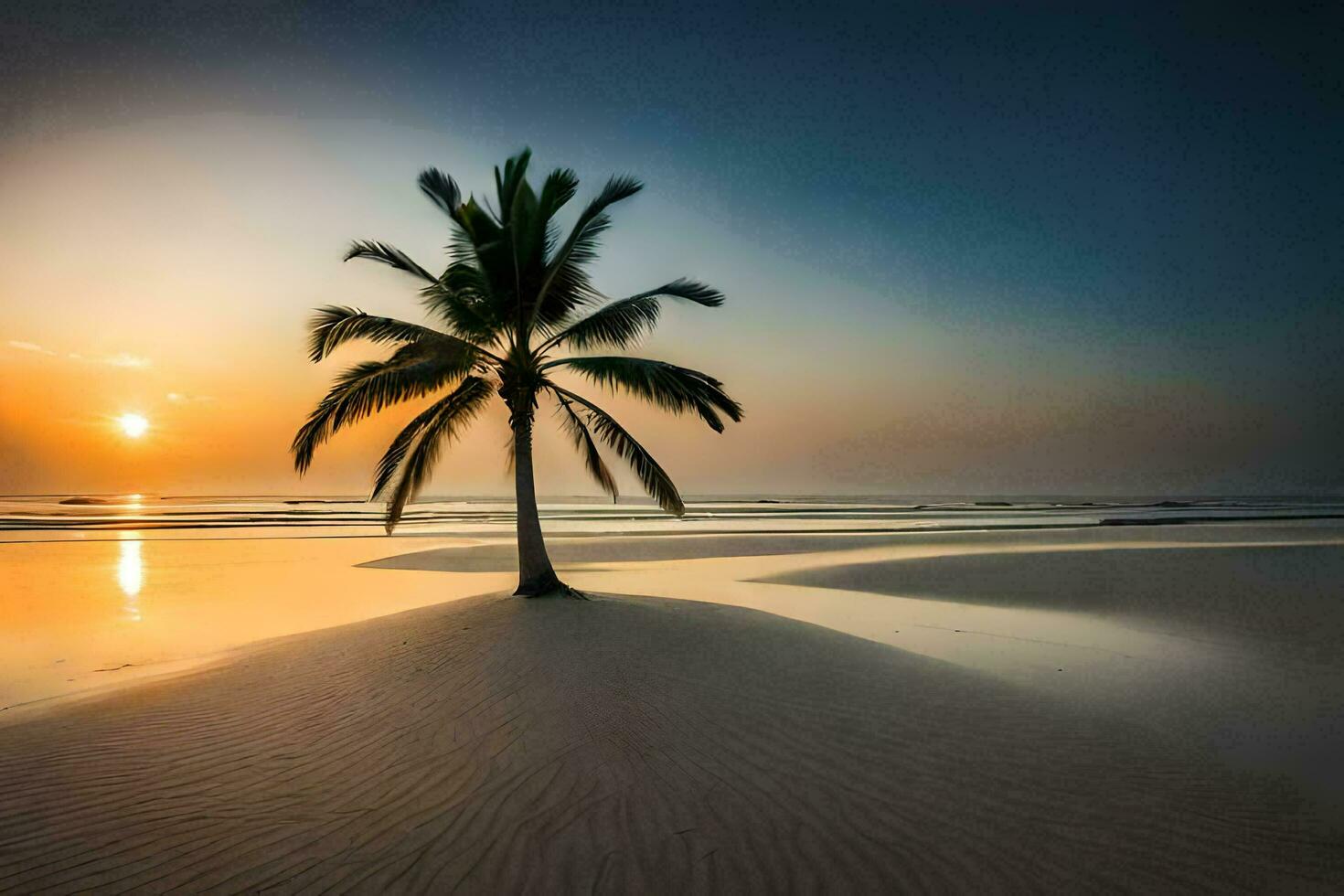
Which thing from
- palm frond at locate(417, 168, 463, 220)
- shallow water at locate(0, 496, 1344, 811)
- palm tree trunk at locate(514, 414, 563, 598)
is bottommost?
shallow water at locate(0, 496, 1344, 811)

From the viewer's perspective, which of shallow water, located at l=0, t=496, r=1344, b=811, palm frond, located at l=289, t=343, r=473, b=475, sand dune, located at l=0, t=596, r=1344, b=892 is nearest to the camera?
sand dune, located at l=0, t=596, r=1344, b=892

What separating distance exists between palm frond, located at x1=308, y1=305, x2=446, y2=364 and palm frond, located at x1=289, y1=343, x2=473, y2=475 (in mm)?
279

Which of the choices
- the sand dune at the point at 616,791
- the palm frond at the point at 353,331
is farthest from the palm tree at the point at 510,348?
the sand dune at the point at 616,791

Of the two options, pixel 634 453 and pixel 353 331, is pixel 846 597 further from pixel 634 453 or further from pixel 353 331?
pixel 353 331

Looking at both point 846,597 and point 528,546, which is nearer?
point 528,546

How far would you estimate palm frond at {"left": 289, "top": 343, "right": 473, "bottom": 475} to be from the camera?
11.7 metres

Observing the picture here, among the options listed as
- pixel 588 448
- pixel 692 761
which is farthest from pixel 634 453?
pixel 692 761


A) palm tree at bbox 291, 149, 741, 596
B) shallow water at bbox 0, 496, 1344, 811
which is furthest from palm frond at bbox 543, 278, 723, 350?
shallow water at bbox 0, 496, 1344, 811

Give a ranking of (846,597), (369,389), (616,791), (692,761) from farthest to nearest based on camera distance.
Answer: (846,597) → (369,389) → (692,761) → (616,791)

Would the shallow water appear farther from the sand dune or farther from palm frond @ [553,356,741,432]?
palm frond @ [553,356,741,432]

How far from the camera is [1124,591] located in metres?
14.6

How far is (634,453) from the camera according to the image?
13.2m

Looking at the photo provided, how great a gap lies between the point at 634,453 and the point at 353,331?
19.3 ft

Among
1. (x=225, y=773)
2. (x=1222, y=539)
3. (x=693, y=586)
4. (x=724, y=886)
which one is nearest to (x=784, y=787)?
(x=724, y=886)
